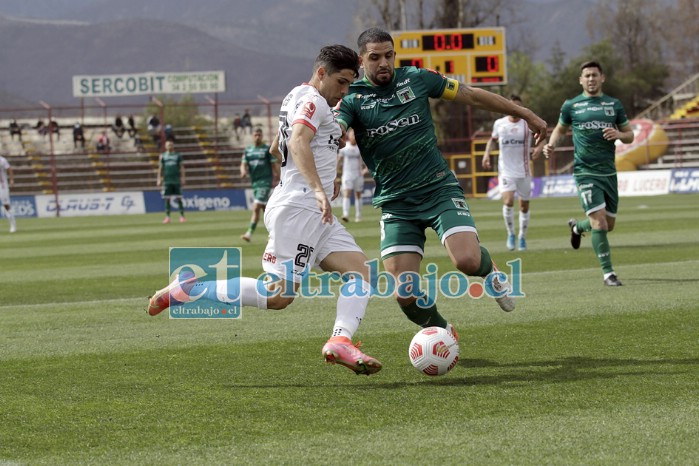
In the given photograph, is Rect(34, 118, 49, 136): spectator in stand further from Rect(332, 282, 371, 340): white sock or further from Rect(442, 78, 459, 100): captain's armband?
Rect(332, 282, 371, 340): white sock

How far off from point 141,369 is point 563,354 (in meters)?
2.64

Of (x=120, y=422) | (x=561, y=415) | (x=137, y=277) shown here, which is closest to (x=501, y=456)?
(x=561, y=415)

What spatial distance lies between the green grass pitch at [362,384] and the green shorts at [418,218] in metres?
0.75

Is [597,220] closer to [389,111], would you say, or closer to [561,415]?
[389,111]

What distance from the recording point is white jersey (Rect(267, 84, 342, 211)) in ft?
20.4

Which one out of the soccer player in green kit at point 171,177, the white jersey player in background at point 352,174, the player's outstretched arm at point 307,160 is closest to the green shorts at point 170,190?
the soccer player in green kit at point 171,177

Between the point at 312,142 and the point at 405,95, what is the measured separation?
861mm

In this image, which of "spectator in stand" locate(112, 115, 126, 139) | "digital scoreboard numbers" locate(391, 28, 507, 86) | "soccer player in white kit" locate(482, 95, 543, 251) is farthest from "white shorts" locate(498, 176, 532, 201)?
"spectator in stand" locate(112, 115, 126, 139)

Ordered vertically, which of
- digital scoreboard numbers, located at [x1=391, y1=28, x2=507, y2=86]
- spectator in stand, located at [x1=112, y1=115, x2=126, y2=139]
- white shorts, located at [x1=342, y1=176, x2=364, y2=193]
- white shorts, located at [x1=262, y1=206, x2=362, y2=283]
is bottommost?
white shorts, located at [x1=262, y1=206, x2=362, y2=283]

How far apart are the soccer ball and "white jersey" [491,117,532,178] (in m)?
10.5

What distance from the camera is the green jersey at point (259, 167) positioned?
21.8 m

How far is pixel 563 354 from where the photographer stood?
686 centimetres

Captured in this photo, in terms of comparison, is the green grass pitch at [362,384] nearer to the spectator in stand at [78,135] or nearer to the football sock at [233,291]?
the football sock at [233,291]

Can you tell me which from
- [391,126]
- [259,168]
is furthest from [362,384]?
[259,168]
